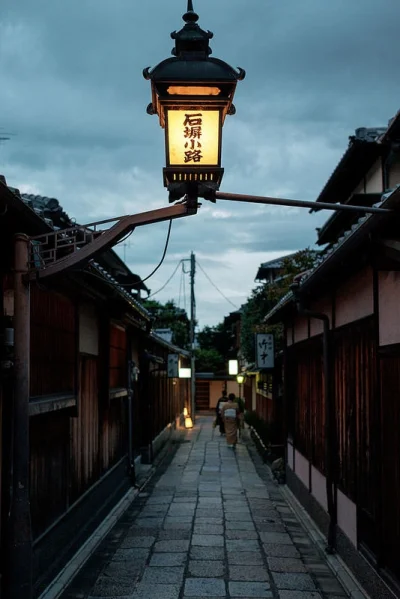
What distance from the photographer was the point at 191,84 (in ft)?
24.3

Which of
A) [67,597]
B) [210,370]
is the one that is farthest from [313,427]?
[210,370]

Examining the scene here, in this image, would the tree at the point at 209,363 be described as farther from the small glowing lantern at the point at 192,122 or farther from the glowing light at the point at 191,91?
the glowing light at the point at 191,91

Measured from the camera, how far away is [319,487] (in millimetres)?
14727

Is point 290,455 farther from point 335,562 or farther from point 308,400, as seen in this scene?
point 335,562

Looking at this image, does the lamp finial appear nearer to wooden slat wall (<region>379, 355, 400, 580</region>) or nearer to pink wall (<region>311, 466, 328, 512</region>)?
wooden slat wall (<region>379, 355, 400, 580</region>)

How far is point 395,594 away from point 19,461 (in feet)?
15.4

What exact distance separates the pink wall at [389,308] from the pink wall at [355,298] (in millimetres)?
576

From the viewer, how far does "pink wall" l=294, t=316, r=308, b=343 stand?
17328 mm

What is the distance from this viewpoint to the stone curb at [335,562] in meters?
10.2

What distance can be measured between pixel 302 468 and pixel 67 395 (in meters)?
8.14

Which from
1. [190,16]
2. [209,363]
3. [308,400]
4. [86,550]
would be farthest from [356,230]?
[209,363]

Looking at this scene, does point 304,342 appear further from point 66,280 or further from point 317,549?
point 66,280

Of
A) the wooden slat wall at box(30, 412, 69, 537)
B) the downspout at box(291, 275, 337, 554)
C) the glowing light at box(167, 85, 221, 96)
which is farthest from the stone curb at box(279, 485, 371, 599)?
the glowing light at box(167, 85, 221, 96)

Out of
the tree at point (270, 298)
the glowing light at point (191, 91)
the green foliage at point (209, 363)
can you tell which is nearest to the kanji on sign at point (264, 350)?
the tree at point (270, 298)
